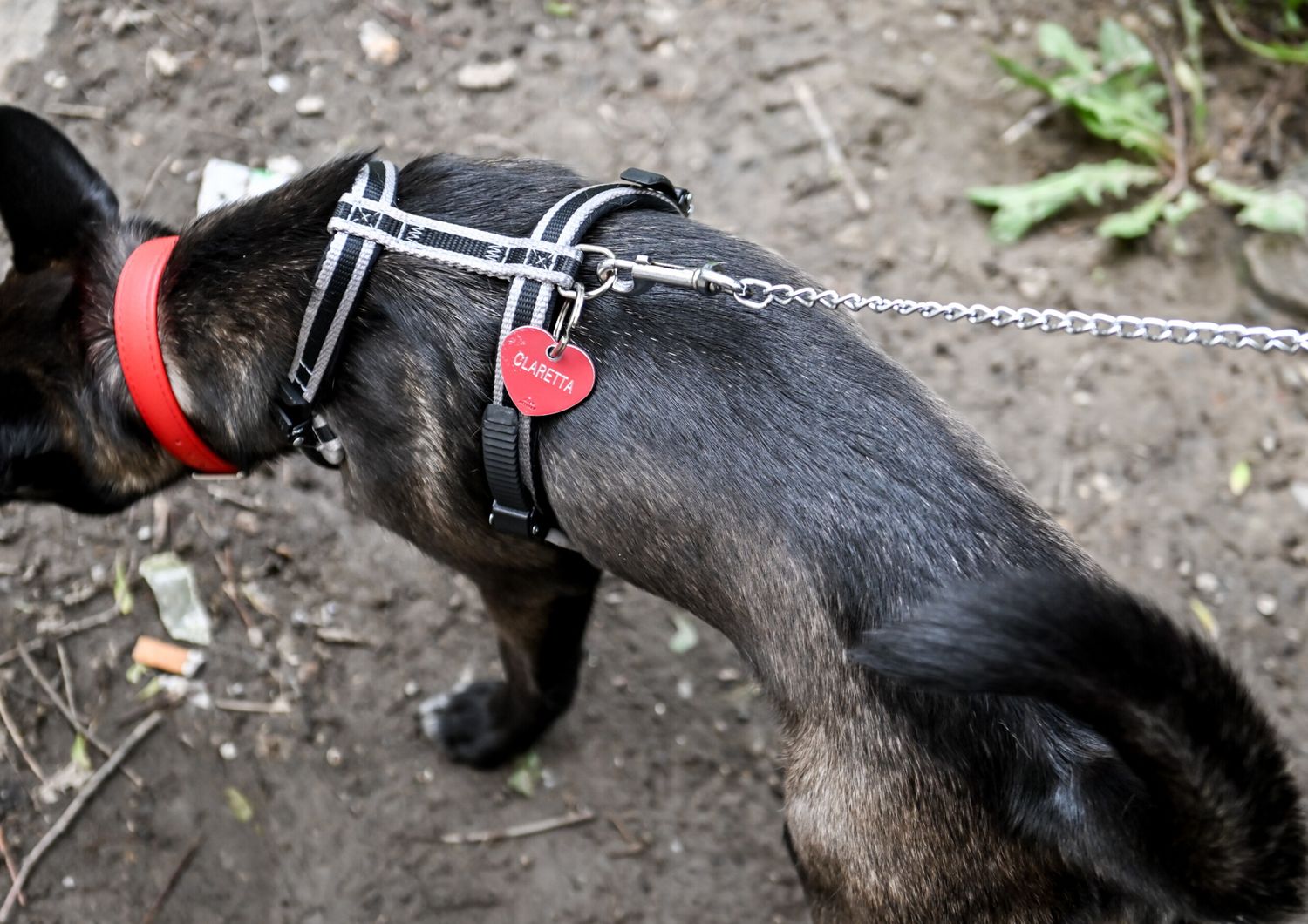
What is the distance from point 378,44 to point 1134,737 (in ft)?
11.6

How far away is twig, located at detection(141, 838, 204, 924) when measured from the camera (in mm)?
2754

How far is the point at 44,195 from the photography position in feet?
7.26

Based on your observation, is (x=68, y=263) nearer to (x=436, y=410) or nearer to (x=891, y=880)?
(x=436, y=410)

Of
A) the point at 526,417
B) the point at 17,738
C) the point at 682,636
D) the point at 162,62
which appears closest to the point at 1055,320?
the point at 526,417

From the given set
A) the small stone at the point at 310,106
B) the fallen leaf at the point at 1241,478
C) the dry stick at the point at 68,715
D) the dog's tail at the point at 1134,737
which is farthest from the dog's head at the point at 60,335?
the fallen leaf at the point at 1241,478

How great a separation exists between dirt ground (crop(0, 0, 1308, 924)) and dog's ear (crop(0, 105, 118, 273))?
1.12 m

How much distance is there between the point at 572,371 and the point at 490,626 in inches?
58.3

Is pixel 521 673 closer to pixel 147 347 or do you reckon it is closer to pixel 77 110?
pixel 147 347

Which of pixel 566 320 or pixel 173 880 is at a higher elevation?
pixel 566 320

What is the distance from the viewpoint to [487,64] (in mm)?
3842

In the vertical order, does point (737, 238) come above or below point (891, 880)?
above

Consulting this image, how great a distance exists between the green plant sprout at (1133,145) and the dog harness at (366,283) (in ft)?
6.73

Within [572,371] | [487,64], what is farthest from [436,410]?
[487,64]

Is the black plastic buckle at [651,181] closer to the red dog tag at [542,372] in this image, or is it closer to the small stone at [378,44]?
the red dog tag at [542,372]
